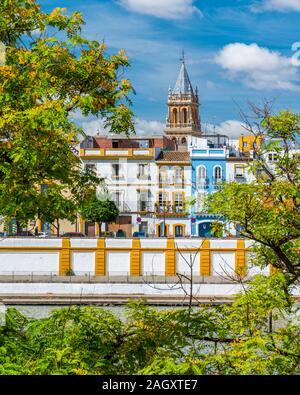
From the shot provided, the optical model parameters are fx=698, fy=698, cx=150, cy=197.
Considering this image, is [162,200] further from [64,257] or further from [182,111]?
[182,111]

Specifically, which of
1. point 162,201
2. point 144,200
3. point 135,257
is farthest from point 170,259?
point 144,200

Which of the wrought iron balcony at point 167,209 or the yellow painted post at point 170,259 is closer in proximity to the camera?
the yellow painted post at point 170,259

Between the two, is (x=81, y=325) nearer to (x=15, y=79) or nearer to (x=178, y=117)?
(x=15, y=79)

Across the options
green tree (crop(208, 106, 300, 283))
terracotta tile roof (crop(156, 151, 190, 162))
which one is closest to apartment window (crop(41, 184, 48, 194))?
green tree (crop(208, 106, 300, 283))

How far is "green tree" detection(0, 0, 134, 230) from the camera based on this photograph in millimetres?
6145

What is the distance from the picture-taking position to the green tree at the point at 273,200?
7.13 meters

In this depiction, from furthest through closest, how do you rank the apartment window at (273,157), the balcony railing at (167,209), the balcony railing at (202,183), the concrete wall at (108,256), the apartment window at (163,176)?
1. the apartment window at (163,176)
2. the balcony railing at (202,183)
3. the balcony railing at (167,209)
4. the concrete wall at (108,256)
5. the apartment window at (273,157)

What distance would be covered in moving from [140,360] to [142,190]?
3940 cm

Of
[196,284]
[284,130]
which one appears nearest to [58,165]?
[284,130]

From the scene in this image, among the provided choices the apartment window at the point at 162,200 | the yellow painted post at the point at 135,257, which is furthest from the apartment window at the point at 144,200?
the yellow painted post at the point at 135,257

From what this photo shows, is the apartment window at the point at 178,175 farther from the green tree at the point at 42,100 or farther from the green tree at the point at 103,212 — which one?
the green tree at the point at 42,100

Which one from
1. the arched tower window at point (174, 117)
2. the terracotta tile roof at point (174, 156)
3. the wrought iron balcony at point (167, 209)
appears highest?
the arched tower window at point (174, 117)

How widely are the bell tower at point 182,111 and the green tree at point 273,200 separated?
277 feet

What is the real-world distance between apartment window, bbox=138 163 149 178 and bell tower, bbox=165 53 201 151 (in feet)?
152
